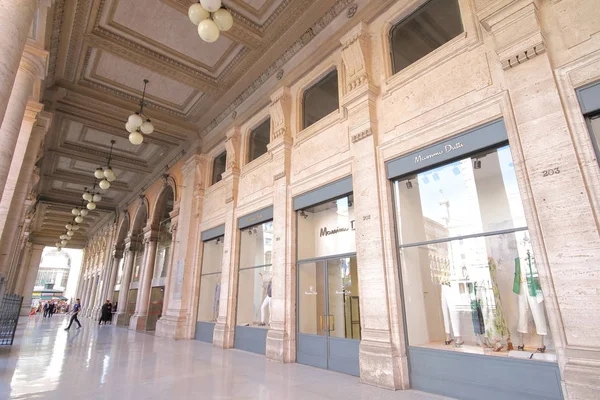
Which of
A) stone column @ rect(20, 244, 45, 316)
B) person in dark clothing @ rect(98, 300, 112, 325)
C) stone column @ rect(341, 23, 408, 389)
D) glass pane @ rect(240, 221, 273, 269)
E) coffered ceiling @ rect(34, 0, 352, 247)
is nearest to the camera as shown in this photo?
stone column @ rect(341, 23, 408, 389)

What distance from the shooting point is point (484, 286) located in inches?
183

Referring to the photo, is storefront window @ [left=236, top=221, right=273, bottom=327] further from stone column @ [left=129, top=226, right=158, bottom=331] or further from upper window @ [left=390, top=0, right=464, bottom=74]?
stone column @ [left=129, top=226, right=158, bottom=331]

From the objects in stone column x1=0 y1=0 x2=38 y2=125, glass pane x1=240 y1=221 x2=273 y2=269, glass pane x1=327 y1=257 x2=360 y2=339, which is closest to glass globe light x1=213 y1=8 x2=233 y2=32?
stone column x1=0 y1=0 x2=38 y2=125

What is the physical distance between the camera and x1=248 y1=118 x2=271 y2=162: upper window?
923 cm

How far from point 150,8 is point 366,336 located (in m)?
8.08

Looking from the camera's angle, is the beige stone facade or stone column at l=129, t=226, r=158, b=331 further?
stone column at l=129, t=226, r=158, b=331

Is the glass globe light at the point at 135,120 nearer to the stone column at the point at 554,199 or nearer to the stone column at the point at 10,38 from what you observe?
the stone column at the point at 10,38

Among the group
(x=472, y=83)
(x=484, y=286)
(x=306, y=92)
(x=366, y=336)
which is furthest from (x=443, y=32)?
(x=366, y=336)

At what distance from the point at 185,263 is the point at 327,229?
20.1 feet

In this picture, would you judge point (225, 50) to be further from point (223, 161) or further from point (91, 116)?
point (91, 116)

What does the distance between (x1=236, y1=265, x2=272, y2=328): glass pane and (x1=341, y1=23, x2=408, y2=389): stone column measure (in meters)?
3.27

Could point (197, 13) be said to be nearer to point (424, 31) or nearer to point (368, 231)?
point (424, 31)

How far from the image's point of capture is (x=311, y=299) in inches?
266

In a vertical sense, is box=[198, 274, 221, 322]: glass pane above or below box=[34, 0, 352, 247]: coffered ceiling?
below
